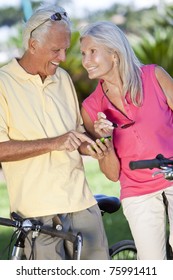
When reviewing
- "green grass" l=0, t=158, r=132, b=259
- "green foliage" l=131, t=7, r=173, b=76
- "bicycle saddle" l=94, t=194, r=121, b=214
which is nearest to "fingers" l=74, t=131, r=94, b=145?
"bicycle saddle" l=94, t=194, r=121, b=214

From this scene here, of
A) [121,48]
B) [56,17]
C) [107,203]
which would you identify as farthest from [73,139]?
[107,203]

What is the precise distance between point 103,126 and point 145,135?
234 millimetres

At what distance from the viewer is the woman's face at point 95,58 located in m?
4.68

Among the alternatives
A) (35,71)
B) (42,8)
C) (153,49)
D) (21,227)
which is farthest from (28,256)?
Answer: (153,49)

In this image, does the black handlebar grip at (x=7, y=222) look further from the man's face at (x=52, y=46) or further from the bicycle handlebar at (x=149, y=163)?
the man's face at (x=52, y=46)

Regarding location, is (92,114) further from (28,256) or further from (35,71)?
(28,256)

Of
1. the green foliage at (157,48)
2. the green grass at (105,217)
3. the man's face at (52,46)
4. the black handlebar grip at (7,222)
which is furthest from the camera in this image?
the green foliage at (157,48)

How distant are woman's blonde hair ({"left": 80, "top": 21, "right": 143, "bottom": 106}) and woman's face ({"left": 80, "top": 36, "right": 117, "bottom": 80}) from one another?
0.08ft

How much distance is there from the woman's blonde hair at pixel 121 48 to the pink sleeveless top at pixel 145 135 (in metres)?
0.06

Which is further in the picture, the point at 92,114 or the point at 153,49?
the point at 153,49

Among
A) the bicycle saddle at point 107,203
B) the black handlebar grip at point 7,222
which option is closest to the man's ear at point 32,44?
the black handlebar grip at point 7,222

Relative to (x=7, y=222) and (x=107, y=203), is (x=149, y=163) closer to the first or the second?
(x=7, y=222)
